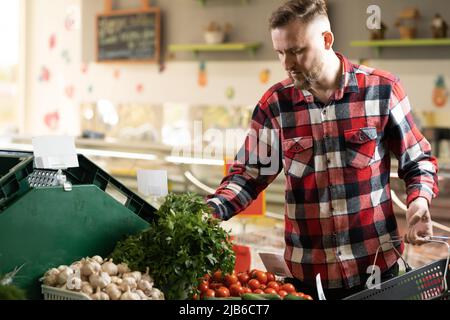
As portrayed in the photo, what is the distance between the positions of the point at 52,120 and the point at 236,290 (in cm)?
737

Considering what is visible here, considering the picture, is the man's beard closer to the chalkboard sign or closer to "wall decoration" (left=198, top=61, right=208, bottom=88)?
"wall decoration" (left=198, top=61, right=208, bottom=88)

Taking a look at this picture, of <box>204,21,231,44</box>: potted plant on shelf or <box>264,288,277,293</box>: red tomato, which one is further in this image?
<box>204,21,231,44</box>: potted plant on shelf

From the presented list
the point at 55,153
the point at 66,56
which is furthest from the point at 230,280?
the point at 66,56

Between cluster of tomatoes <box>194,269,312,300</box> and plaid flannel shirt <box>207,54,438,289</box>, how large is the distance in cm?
20

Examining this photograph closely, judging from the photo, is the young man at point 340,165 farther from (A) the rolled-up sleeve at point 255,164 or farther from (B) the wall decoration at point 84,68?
(B) the wall decoration at point 84,68

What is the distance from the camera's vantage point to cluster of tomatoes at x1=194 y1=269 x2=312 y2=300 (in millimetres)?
2059

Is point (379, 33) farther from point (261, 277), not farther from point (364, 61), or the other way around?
point (261, 277)

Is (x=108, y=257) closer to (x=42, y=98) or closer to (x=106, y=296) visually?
(x=106, y=296)

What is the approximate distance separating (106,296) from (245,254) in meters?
2.15

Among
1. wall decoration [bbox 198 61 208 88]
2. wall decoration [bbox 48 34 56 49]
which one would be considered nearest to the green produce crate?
wall decoration [bbox 198 61 208 88]

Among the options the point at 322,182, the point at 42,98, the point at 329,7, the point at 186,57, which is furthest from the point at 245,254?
the point at 42,98

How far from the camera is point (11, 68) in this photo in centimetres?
947

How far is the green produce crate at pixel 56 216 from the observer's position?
75.3 inches

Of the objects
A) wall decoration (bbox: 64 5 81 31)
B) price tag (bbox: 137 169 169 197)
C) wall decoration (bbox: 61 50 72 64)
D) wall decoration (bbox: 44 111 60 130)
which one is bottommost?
price tag (bbox: 137 169 169 197)
